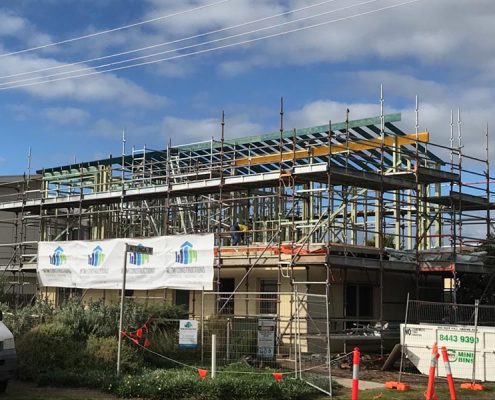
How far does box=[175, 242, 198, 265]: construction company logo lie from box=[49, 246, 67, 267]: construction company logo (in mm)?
5780

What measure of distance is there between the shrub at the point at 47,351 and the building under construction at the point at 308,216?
4.46m

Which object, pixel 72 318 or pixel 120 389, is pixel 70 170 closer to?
A: pixel 72 318

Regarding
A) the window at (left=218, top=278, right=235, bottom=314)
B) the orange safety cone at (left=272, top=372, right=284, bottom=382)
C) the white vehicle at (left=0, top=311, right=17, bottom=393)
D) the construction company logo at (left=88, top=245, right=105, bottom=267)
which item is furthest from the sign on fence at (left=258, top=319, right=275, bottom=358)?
the construction company logo at (left=88, top=245, right=105, bottom=267)

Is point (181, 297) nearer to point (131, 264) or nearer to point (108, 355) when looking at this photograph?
point (131, 264)

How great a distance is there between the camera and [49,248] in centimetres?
2544

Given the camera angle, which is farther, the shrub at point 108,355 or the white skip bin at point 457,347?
the white skip bin at point 457,347

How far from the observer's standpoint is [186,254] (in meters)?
20.7

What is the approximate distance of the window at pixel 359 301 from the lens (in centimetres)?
2191

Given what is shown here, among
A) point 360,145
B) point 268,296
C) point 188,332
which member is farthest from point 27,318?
point 360,145

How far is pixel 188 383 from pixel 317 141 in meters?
12.6

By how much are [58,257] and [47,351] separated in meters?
9.79

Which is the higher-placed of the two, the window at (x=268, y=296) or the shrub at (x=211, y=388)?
the window at (x=268, y=296)

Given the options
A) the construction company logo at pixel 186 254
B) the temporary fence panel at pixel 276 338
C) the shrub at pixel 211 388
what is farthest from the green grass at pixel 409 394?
the construction company logo at pixel 186 254

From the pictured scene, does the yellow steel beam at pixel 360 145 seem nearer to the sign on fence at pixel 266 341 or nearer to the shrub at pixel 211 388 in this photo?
the sign on fence at pixel 266 341
